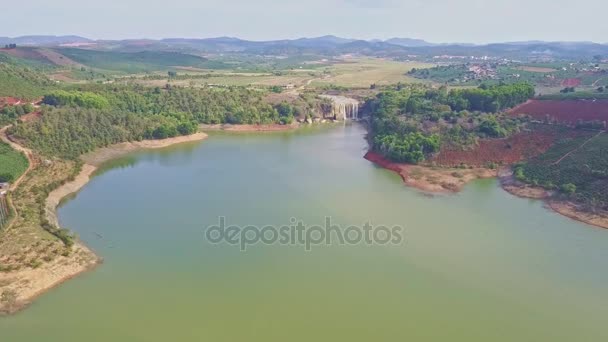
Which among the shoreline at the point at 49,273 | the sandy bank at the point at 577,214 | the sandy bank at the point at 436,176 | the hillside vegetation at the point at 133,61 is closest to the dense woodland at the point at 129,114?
the shoreline at the point at 49,273

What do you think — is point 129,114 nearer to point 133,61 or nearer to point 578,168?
point 578,168

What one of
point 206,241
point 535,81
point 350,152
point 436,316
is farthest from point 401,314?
point 535,81

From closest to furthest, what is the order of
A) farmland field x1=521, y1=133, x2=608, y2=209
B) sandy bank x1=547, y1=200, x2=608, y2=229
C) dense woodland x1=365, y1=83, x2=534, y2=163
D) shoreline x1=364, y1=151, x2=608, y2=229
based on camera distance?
sandy bank x1=547, y1=200, x2=608, y2=229, shoreline x1=364, y1=151, x2=608, y2=229, farmland field x1=521, y1=133, x2=608, y2=209, dense woodland x1=365, y1=83, x2=534, y2=163

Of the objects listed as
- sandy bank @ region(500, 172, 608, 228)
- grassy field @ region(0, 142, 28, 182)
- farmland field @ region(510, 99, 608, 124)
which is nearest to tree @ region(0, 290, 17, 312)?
grassy field @ region(0, 142, 28, 182)

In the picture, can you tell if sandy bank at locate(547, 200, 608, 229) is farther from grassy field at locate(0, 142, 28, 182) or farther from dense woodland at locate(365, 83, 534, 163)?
grassy field at locate(0, 142, 28, 182)

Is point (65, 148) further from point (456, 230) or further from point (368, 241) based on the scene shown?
point (456, 230)

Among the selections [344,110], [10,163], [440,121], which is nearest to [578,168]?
[440,121]

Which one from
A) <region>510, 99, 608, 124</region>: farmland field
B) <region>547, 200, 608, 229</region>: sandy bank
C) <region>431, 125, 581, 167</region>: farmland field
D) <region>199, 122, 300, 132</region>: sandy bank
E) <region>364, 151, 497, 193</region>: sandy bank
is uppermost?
<region>510, 99, 608, 124</region>: farmland field
